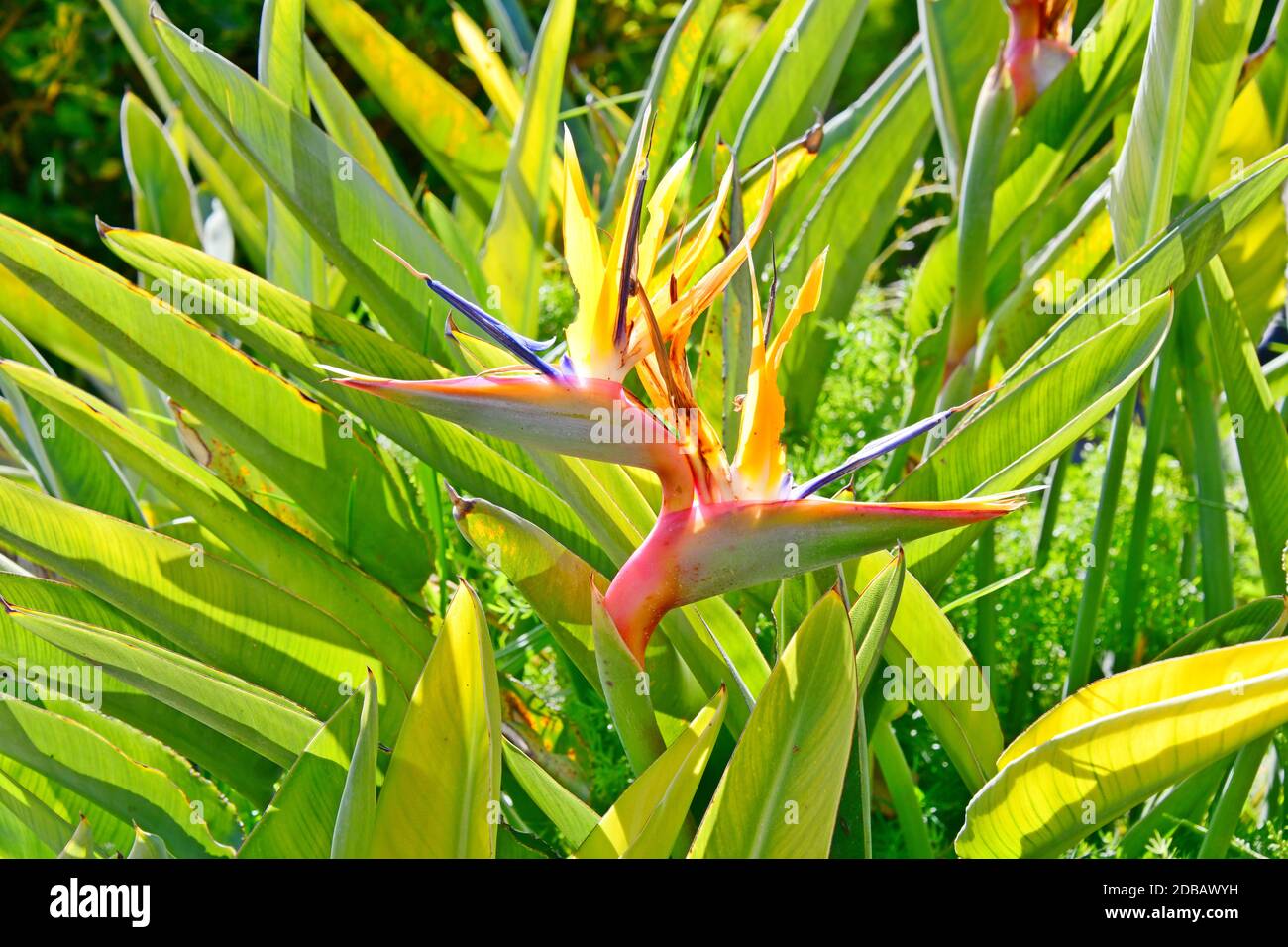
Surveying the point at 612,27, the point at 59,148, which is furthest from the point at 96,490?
the point at 612,27

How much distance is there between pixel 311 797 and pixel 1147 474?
1.96ft

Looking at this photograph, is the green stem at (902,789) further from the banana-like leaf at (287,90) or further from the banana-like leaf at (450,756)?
the banana-like leaf at (287,90)

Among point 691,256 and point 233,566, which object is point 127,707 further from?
point 691,256

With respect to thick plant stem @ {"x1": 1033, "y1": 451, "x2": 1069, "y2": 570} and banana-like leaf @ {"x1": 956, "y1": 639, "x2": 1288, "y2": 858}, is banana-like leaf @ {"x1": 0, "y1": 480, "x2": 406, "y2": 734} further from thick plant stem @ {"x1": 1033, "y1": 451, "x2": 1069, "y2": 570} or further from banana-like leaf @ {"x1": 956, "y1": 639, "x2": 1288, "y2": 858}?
thick plant stem @ {"x1": 1033, "y1": 451, "x2": 1069, "y2": 570}

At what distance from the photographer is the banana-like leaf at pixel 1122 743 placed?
46 centimetres

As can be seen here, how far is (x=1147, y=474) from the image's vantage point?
0.84 m

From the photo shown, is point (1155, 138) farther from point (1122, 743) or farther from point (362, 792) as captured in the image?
point (362, 792)

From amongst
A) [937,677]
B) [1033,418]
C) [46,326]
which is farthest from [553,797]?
[46,326]

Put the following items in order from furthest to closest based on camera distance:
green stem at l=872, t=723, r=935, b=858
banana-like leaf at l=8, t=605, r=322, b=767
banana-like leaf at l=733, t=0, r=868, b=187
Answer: banana-like leaf at l=733, t=0, r=868, b=187 → green stem at l=872, t=723, r=935, b=858 → banana-like leaf at l=8, t=605, r=322, b=767

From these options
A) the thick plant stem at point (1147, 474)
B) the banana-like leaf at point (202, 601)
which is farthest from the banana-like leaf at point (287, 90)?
the thick plant stem at point (1147, 474)

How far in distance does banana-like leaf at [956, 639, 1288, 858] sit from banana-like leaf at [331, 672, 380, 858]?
0.26 meters

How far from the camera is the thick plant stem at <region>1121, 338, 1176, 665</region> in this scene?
84 centimetres

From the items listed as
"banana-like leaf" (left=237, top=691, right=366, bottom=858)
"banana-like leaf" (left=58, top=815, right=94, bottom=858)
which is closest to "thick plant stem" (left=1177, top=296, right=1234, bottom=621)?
"banana-like leaf" (left=237, top=691, right=366, bottom=858)
